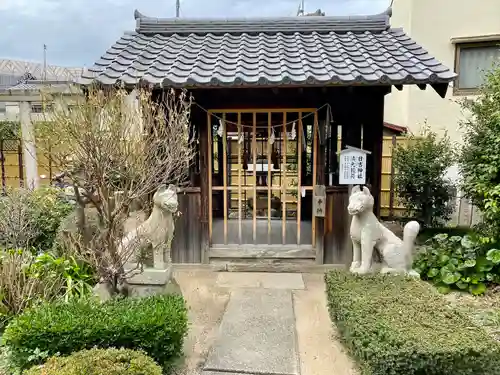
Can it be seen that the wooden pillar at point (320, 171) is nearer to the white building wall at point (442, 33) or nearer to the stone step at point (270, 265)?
the stone step at point (270, 265)

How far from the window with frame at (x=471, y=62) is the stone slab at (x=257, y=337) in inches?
341

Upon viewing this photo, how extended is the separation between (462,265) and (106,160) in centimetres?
481

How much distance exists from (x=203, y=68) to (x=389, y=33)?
3.63 meters

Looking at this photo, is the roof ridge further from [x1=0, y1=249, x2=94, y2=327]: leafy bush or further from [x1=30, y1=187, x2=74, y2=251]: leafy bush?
[x1=0, y1=249, x2=94, y2=327]: leafy bush

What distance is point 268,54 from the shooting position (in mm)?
6188

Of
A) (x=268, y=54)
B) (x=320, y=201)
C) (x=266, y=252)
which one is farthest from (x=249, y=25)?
(x=266, y=252)

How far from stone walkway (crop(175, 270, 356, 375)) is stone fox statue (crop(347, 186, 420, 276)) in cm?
89

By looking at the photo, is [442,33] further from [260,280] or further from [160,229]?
[160,229]

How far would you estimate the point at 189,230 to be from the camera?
6.23 m

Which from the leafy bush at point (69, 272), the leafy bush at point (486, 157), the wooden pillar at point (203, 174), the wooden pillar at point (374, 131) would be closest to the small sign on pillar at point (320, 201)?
the wooden pillar at point (374, 131)

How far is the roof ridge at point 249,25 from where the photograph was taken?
281 inches

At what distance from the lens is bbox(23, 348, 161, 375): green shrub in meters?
2.74

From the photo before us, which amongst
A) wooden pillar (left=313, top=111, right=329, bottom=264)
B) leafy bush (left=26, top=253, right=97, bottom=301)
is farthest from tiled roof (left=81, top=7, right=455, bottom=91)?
leafy bush (left=26, top=253, right=97, bottom=301)

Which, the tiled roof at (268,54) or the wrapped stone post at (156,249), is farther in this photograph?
the tiled roof at (268,54)
